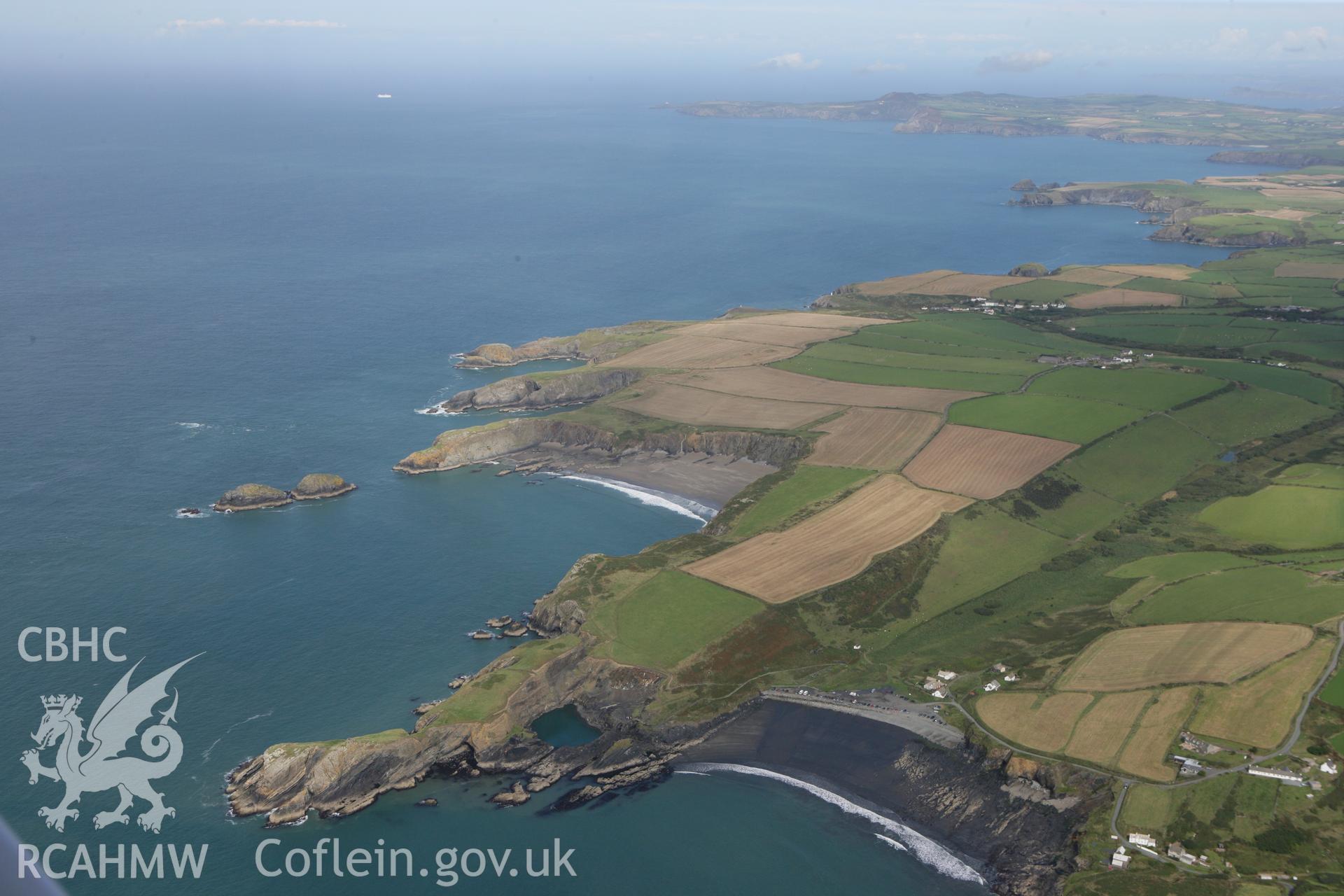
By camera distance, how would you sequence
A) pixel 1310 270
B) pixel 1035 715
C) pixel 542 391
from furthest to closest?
pixel 1310 270, pixel 542 391, pixel 1035 715

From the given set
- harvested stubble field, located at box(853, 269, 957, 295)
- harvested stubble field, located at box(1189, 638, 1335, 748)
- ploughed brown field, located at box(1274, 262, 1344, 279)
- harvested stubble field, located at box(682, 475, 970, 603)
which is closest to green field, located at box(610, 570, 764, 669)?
harvested stubble field, located at box(682, 475, 970, 603)

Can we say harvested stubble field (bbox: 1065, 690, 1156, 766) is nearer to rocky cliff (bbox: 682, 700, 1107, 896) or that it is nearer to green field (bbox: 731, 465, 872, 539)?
rocky cliff (bbox: 682, 700, 1107, 896)

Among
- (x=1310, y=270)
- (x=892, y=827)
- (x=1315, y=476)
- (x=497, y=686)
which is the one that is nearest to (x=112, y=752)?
(x=497, y=686)

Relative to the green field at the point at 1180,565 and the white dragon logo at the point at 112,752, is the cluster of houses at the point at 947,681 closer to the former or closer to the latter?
the green field at the point at 1180,565

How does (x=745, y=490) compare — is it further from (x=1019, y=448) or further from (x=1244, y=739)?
(x=1244, y=739)

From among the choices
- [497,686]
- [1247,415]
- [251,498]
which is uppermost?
[1247,415]

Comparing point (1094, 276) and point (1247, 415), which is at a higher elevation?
point (1094, 276)

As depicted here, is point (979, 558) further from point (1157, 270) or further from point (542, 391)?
point (1157, 270)
